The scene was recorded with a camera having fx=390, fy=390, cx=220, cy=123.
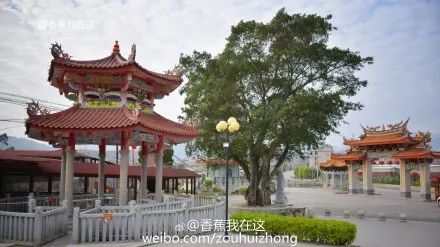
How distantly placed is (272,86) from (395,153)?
25.1 meters

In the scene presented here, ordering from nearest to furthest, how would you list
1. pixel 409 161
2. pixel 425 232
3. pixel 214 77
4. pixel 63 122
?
pixel 63 122 < pixel 425 232 < pixel 214 77 < pixel 409 161

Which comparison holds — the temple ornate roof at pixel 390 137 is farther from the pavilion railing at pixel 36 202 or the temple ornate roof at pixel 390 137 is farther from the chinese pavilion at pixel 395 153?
the pavilion railing at pixel 36 202

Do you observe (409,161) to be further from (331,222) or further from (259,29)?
(331,222)

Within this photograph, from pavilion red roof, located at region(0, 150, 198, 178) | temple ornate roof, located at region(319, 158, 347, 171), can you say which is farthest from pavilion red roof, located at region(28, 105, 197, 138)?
temple ornate roof, located at region(319, 158, 347, 171)

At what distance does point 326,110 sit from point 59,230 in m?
19.5

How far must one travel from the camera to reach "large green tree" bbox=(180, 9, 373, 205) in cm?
2742

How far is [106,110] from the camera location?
16.9m

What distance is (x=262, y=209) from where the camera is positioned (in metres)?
28.4

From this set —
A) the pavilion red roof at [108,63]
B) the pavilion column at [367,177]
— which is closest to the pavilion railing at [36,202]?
the pavilion red roof at [108,63]

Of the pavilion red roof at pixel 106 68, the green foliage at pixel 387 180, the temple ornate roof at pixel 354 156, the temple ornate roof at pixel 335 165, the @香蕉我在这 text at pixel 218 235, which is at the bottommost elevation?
the green foliage at pixel 387 180

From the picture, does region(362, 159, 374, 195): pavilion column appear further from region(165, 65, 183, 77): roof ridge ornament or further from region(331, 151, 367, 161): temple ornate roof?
region(165, 65, 183, 77): roof ridge ornament

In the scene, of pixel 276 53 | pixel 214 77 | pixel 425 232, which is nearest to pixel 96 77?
pixel 214 77

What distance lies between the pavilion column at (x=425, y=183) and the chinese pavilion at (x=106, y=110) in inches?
1329

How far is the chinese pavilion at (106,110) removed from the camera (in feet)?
51.4
